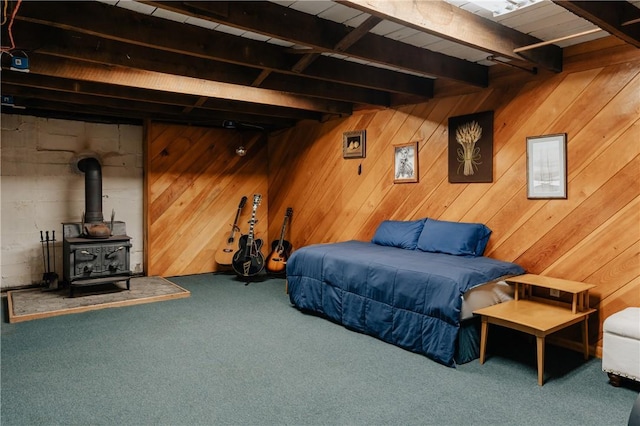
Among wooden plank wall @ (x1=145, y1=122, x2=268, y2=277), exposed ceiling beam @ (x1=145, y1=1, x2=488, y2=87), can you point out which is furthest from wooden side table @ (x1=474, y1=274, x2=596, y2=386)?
wooden plank wall @ (x1=145, y1=122, x2=268, y2=277)

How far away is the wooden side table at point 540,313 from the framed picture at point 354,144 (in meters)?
2.44

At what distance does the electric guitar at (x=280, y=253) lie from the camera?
5.93m

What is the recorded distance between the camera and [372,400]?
2.54 meters

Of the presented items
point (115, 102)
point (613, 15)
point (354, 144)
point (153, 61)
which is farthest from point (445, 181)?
point (115, 102)

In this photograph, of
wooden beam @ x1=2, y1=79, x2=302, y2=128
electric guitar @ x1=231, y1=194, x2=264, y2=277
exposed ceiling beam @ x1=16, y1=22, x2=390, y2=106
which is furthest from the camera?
electric guitar @ x1=231, y1=194, x2=264, y2=277

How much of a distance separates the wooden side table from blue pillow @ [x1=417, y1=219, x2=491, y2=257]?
0.52 metres

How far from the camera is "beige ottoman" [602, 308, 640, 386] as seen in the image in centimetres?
258

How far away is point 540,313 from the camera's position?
3010mm

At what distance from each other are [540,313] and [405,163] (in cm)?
216

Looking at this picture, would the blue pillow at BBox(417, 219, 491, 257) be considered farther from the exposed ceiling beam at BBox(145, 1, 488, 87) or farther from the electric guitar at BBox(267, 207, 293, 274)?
the electric guitar at BBox(267, 207, 293, 274)

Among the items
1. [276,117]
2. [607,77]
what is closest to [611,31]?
[607,77]

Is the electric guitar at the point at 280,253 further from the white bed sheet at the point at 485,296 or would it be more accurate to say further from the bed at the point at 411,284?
the white bed sheet at the point at 485,296

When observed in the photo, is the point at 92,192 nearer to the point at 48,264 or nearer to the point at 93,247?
the point at 93,247

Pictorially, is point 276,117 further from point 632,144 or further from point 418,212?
point 632,144
